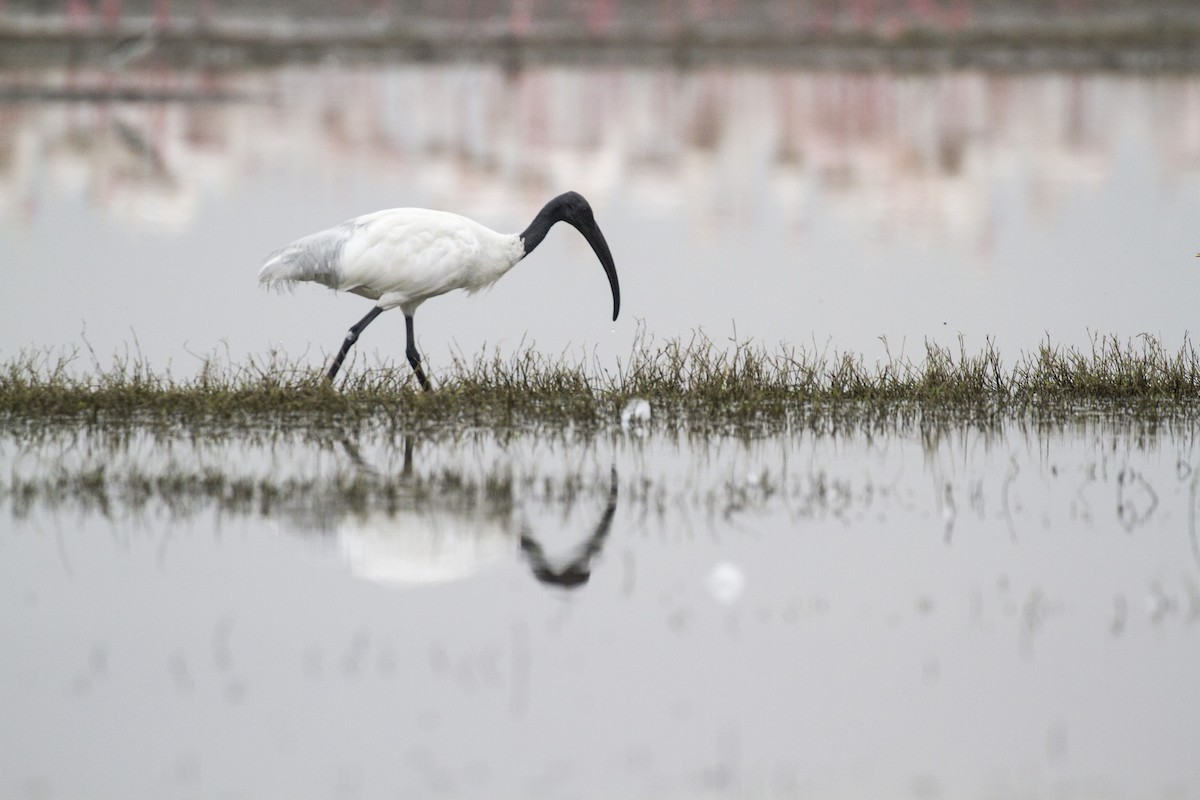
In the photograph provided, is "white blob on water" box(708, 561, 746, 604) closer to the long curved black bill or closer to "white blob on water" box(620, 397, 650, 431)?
"white blob on water" box(620, 397, 650, 431)

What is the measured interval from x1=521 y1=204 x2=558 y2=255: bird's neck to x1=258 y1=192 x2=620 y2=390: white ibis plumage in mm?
422

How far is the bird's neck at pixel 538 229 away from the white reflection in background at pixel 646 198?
147 cm

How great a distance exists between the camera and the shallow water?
5309mm

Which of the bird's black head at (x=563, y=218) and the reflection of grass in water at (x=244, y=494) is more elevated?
the bird's black head at (x=563, y=218)

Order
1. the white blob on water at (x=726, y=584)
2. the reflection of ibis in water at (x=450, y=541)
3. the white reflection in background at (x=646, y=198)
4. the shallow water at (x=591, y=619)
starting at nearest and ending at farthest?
the shallow water at (x=591, y=619) → the white blob on water at (x=726, y=584) → the reflection of ibis in water at (x=450, y=541) → the white reflection in background at (x=646, y=198)

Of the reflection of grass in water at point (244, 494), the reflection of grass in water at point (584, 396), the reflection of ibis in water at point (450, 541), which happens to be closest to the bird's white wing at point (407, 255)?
the reflection of grass in water at point (584, 396)

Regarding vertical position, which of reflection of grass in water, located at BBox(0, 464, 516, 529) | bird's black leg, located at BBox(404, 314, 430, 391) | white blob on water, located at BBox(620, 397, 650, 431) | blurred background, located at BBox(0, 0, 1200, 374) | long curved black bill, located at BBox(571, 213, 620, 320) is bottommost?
reflection of grass in water, located at BBox(0, 464, 516, 529)

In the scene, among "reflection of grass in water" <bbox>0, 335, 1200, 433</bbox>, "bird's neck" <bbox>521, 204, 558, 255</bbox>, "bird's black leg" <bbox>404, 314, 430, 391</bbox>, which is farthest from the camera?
"bird's neck" <bbox>521, 204, 558, 255</bbox>

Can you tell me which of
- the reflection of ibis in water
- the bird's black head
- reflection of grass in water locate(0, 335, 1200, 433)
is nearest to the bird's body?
reflection of grass in water locate(0, 335, 1200, 433)

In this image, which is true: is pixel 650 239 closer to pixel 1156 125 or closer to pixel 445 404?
pixel 445 404

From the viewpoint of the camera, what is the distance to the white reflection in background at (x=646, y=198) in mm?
15211

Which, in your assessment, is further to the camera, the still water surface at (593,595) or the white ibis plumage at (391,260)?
the white ibis plumage at (391,260)

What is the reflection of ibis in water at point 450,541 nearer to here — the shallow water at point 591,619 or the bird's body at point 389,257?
the shallow water at point 591,619

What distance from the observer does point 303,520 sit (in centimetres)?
753
